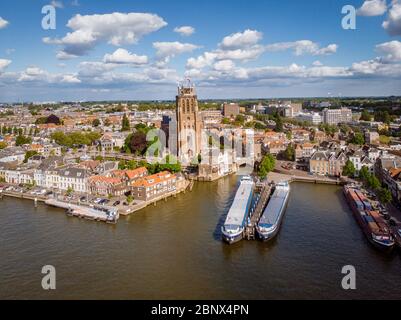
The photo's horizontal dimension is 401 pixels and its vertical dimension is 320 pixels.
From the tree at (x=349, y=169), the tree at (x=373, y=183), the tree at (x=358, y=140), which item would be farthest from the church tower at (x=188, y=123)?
the tree at (x=358, y=140)

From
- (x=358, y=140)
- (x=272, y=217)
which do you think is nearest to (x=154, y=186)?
(x=272, y=217)

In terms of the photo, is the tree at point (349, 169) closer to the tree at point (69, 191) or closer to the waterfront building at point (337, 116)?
the tree at point (69, 191)

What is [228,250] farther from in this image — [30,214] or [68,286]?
[30,214]

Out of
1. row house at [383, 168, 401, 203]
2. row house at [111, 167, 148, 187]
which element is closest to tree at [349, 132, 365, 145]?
row house at [383, 168, 401, 203]

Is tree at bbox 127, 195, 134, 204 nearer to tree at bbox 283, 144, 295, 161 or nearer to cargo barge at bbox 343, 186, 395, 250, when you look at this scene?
cargo barge at bbox 343, 186, 395, 250

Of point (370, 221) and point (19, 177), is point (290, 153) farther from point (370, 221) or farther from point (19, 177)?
point (19, 177)
